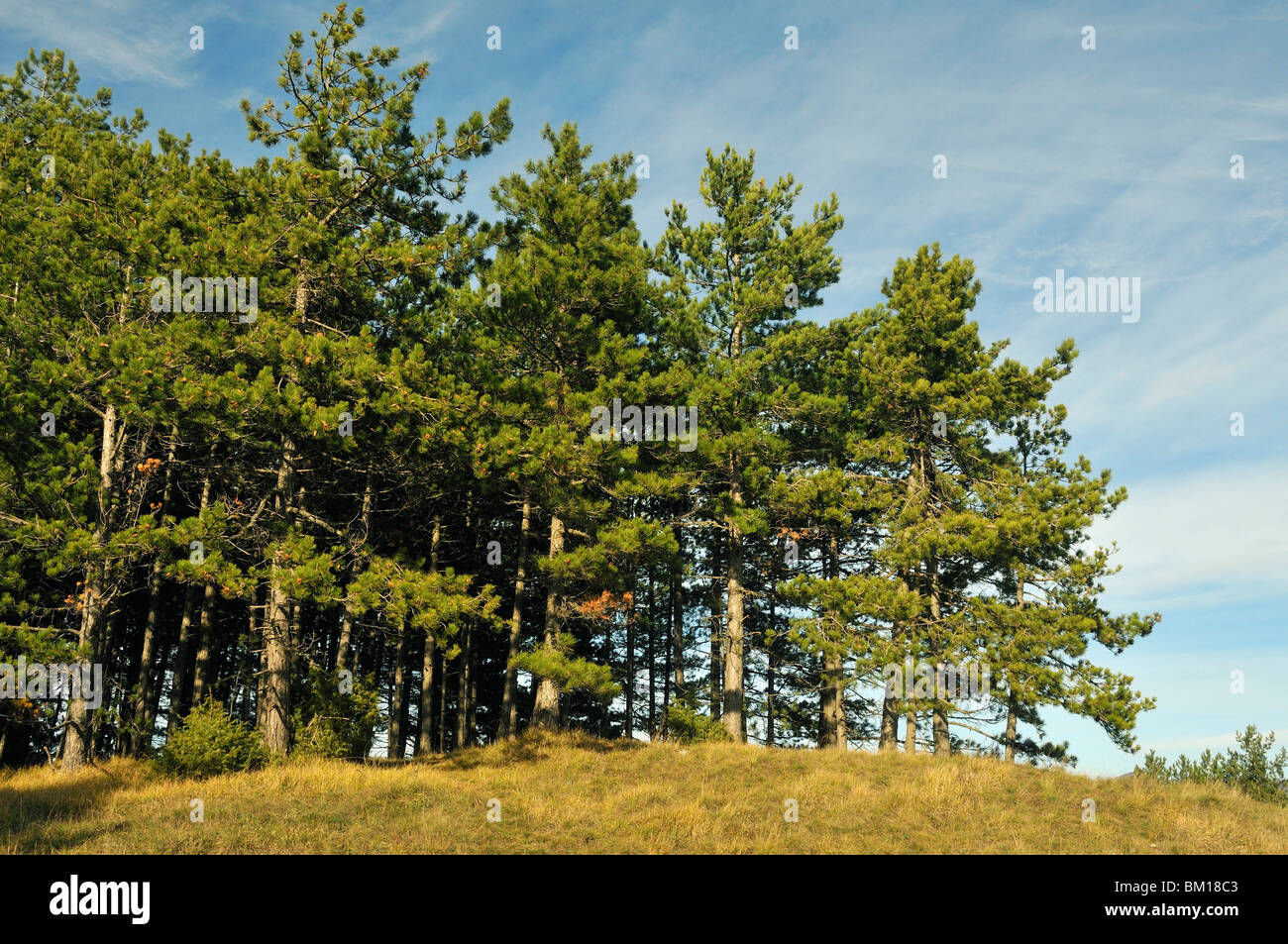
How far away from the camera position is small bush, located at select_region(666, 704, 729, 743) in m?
20.8

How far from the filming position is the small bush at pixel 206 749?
14.6 m

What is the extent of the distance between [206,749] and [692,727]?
1193 centimetres

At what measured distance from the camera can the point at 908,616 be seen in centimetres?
2038

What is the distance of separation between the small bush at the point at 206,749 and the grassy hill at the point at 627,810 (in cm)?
39

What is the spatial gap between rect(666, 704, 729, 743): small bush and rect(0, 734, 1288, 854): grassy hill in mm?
3150

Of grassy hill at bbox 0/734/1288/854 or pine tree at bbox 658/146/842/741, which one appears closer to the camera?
grassy hill at bbox 0/734/1288/854

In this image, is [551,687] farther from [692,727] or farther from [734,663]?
[734,663]

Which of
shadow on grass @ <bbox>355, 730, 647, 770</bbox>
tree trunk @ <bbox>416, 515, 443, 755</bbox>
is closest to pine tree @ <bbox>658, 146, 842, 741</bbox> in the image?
shadow on grass @ <bbox>355, 730, 647, 770</bbox>

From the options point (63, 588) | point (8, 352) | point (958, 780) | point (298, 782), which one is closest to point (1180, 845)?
point (958, 780)

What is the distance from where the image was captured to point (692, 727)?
20.9 metres

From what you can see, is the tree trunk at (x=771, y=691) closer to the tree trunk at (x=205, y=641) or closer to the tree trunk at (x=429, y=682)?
the tree trunk at (x=429, y=682)

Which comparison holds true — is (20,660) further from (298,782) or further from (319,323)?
(319,323)

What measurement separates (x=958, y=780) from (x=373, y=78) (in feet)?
68.1

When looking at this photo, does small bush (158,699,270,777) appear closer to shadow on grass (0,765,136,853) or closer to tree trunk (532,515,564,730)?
shadow on grass (0,765,136,853)
